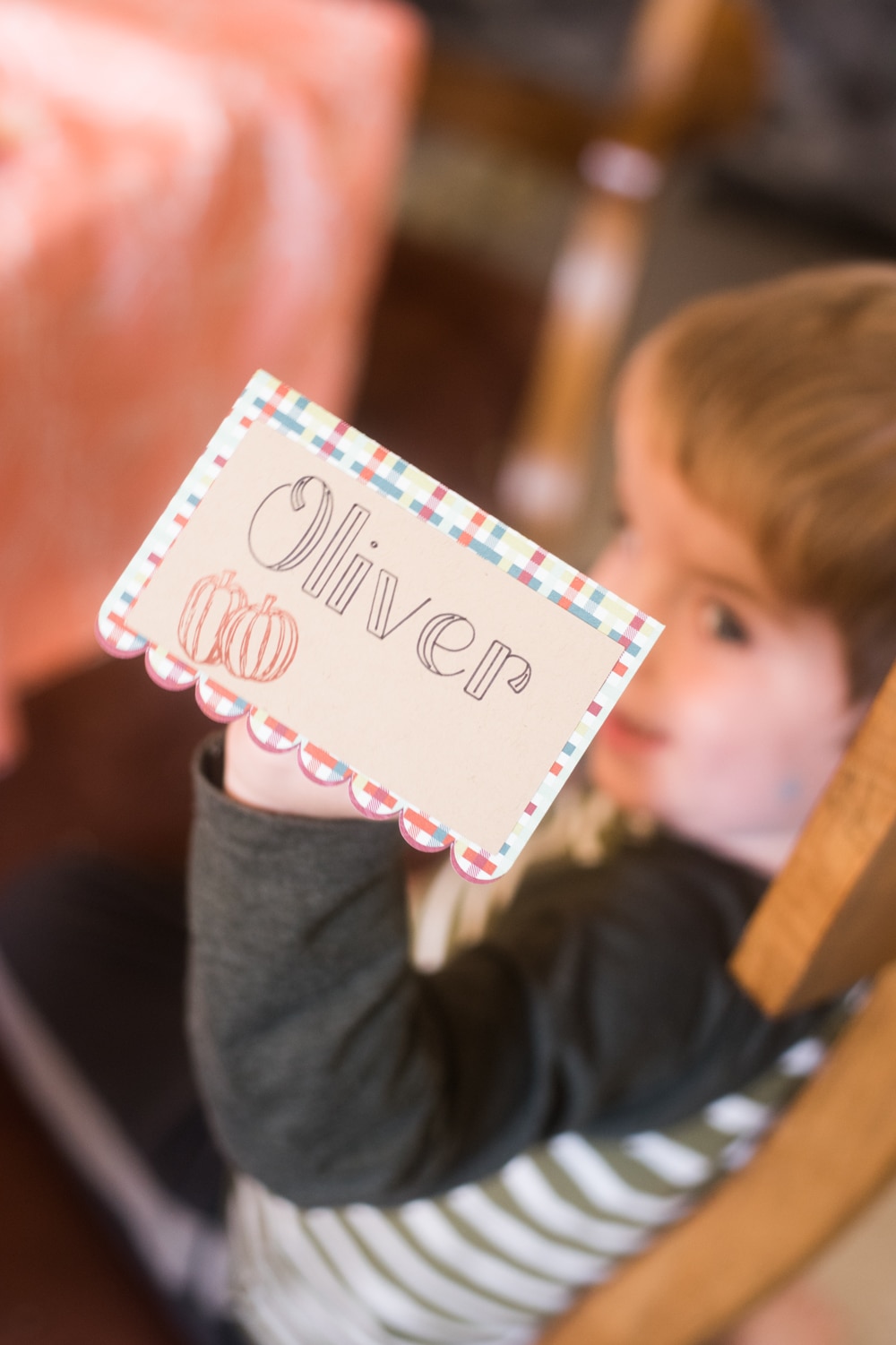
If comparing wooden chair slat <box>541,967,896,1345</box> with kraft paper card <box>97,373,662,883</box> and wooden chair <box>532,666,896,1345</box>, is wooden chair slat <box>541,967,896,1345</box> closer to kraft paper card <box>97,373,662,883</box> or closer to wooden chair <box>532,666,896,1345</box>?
wooden chair <box>532,666,896,1345</box>

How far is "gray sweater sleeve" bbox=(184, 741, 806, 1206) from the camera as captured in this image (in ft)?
1.23

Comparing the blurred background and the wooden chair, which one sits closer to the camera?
the wooden chair

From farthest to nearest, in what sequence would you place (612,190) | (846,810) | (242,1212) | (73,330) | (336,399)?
1. (612,190)
2. (336,399)
3. (73,330)
4. (242,1212)
5. (846,810)

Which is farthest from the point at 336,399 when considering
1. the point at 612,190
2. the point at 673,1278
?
the point at 673,1278

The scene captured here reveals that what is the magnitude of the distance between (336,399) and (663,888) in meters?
→ 0.92

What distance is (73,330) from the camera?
0.77m

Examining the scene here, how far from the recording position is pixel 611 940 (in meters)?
0.49

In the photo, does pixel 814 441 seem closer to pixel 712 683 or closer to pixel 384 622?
pixel 712 683

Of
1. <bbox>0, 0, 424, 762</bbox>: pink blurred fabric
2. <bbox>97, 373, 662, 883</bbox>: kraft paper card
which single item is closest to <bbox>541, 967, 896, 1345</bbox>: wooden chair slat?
<bbox>97, 373, 662, 883</bbox>: kraft paper card

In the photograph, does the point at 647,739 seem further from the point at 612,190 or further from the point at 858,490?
the point at 612,190

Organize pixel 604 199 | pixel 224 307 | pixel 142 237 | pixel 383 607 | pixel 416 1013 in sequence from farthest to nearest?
1. pixel 604 199
2. pixel 224 307
3. pixel 142 237
4. pixel 416 1013
5. pixel 383 607

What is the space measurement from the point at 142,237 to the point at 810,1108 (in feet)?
2.33

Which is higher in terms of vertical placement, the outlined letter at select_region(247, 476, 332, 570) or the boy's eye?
the boy's eye

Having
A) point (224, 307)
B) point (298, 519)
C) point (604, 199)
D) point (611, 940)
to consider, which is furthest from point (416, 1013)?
point (604, 199)
